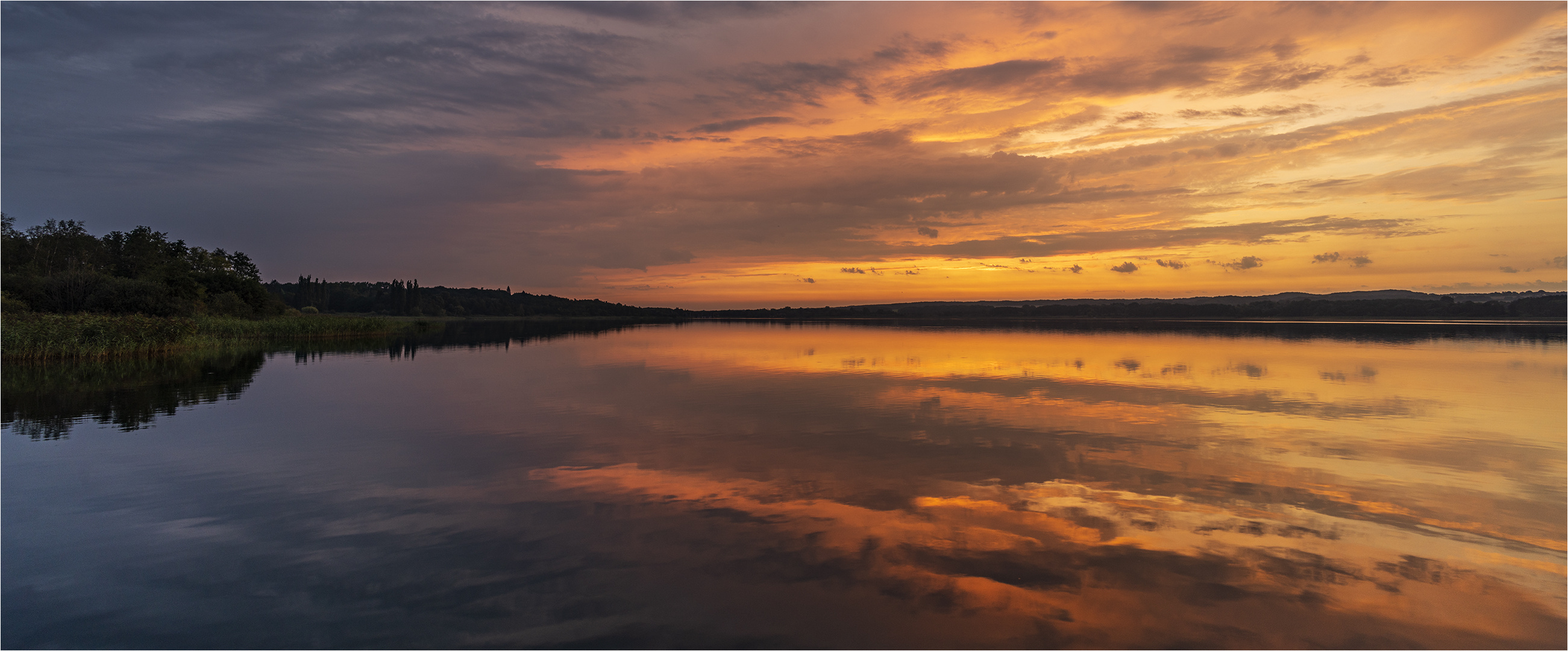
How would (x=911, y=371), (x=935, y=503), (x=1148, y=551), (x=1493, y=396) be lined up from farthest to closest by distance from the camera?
(x=911, y=371), (x=1493, y=396), (x=935, y=503), (x=1148, y=551)

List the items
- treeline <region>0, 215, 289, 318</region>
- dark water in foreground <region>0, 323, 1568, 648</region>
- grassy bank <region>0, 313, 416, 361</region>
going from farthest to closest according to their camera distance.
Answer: treeline <region>0, 215, 289, 318</region> → grassy bank <region>0, 313, 416, 361</region> → dark water in foreground <region>0, 323, 1568, 648</region>

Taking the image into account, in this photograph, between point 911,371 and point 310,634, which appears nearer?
point 310,634

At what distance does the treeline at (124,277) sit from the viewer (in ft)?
172

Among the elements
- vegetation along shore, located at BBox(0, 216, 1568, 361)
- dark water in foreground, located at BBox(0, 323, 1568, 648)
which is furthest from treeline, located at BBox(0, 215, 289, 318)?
dark water in foreground, located at BBox(0, 323, 1568, 648)

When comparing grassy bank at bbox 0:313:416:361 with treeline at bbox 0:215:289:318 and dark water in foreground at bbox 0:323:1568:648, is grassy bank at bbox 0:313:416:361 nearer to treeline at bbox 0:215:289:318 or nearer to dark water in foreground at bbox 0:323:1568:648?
treeline at bbox 0:215:289:318

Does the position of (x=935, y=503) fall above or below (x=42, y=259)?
below

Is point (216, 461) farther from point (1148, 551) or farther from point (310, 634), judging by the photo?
point (1148, 551)

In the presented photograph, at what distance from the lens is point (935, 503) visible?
11.3 m

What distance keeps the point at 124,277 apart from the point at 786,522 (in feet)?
A: 303

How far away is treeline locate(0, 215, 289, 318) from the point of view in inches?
2061

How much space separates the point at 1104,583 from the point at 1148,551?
1452 mm

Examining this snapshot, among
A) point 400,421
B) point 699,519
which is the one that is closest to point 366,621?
point 699,519

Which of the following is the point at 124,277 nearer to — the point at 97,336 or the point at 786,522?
the point at 97,336

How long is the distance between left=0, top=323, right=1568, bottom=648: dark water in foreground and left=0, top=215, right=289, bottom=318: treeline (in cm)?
3818
